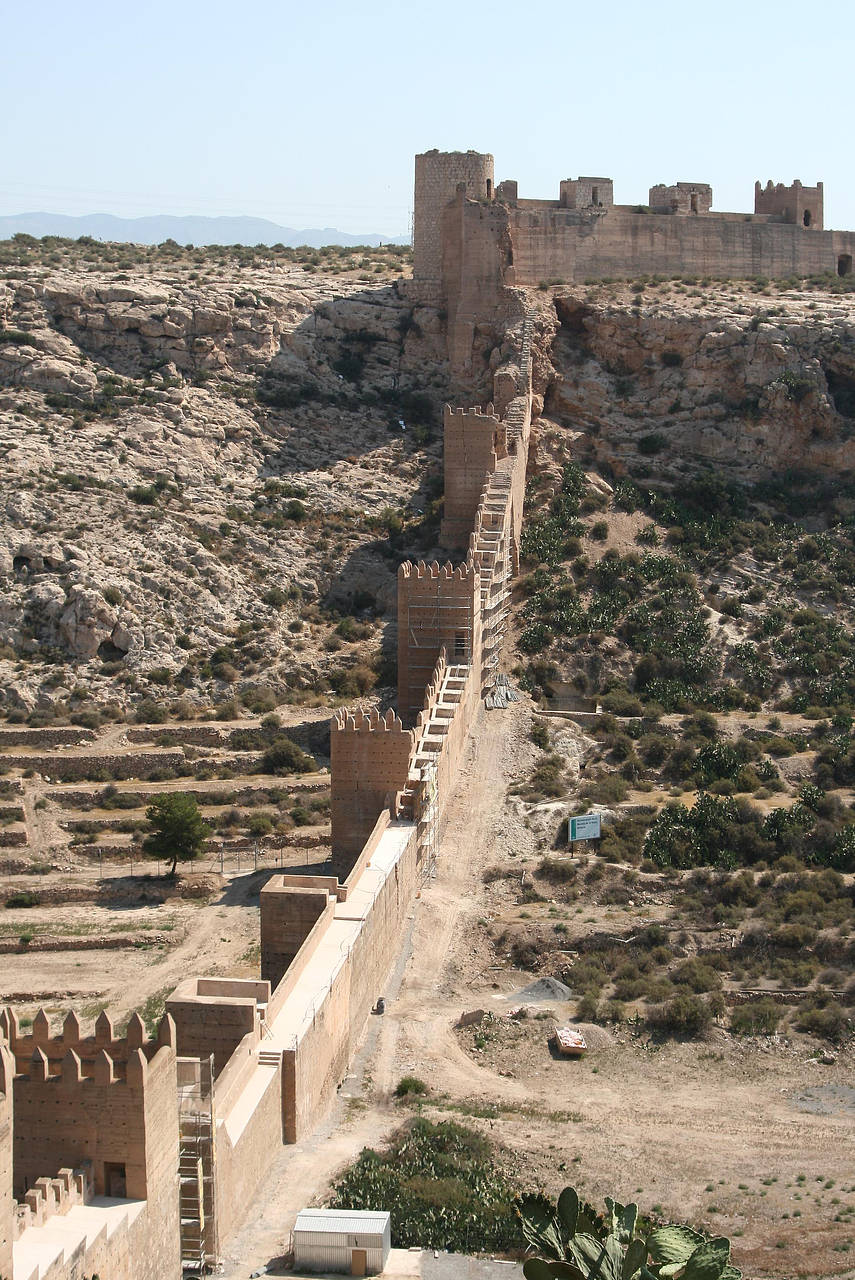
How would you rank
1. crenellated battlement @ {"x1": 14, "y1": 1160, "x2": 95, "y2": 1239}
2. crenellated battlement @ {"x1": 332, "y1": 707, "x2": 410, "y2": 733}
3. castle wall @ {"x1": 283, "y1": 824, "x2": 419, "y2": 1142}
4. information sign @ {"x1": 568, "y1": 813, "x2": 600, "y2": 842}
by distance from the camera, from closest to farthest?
1. crenellated battlement @ {"x1": 14, "y1": 1160, "x2": 95, "y2": 1239}
2. castle wall @ {"x1": 283, "y1": 824, "x2": 419, "y2": 1142}
3. crenellated battlement @ {"x1": 332, "y1": 707, "x2": 410, "y2": 733}
4. information sign @ {"x1": 568, "y1": 813, "x2": 600, "y2": 842}

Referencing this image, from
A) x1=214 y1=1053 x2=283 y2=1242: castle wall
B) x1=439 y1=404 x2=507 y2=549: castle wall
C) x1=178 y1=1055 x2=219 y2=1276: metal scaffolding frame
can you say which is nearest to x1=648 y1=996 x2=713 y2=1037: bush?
x1=214 y1=1053 x2=283 y2=1242: castle wall

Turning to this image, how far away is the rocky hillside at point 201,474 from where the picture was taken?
39281 millimetres

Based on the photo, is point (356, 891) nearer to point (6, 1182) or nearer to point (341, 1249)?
point (341, 1249)

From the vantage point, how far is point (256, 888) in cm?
3170

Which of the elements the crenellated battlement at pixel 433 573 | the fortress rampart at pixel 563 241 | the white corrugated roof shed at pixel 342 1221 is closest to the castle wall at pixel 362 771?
the crenellated battlement at pixel 433 573

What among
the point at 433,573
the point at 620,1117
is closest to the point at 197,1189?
the point at 620,1117

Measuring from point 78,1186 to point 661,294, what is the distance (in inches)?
1414

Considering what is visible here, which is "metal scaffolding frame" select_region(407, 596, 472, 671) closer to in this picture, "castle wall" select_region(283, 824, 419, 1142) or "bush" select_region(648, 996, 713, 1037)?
"castle wall" select_region(283, 824, 419, 1142)

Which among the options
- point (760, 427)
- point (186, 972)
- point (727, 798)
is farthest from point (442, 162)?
point (186, 972)

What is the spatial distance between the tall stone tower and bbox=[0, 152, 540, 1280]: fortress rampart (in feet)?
41.5

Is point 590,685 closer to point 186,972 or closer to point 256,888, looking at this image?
point 256,888

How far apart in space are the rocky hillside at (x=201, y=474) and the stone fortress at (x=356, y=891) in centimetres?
252

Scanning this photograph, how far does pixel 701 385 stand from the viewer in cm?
4703

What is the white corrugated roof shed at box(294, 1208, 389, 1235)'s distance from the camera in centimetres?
1831
